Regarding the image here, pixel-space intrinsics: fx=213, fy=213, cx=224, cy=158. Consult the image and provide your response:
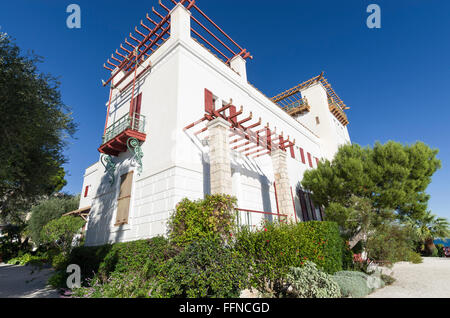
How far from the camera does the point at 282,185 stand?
32.5 ft

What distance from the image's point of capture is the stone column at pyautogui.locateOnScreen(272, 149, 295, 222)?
9492 mm

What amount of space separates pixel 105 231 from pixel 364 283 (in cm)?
1004

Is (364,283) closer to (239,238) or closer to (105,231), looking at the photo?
(239,238)

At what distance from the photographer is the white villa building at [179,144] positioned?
7.92 m

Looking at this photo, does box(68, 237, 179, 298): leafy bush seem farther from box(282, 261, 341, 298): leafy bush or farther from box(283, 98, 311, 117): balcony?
box(283, 98, 311, 117): balcony

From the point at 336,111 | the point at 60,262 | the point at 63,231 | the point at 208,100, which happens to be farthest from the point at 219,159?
the point at 336,111

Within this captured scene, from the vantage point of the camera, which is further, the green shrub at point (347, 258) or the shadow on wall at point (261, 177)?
the shadow on wall at point (261, 177)

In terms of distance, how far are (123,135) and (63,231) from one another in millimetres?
10304

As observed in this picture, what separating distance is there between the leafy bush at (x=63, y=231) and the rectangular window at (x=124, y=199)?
335 inches

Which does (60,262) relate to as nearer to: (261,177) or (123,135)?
(123,135)

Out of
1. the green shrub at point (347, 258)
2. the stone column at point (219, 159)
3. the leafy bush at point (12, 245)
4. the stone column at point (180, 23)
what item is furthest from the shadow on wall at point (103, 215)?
the leafy bush at point (12, 245)

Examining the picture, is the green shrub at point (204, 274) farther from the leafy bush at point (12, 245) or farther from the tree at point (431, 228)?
the leafy bush at point (12, 245)
